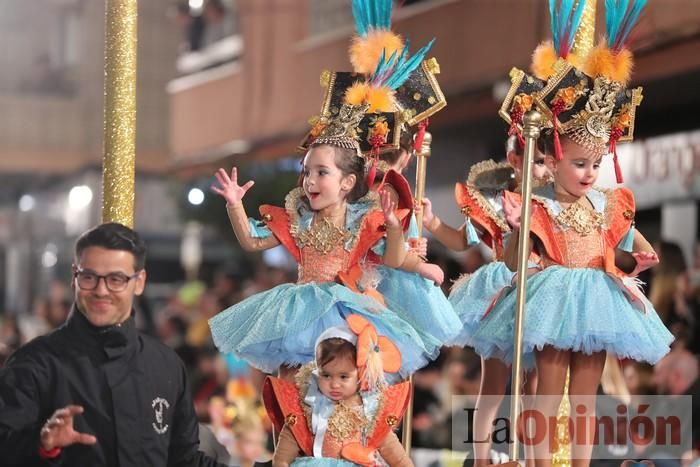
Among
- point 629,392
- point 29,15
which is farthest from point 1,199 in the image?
point 629,392

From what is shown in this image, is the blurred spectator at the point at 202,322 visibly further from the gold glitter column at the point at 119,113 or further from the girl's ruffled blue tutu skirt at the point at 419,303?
the gold glitter column at the point at 119,113

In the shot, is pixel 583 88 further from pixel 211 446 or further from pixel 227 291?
pixel 227 291

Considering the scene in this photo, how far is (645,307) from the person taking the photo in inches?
212

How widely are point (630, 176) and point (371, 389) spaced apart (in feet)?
23.1

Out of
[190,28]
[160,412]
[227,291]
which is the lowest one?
[227,291]

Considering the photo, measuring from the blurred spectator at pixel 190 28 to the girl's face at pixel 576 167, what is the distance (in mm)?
11825

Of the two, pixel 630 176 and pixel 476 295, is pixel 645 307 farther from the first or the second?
pixel 630 176

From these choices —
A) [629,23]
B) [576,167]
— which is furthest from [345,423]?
[629,23]

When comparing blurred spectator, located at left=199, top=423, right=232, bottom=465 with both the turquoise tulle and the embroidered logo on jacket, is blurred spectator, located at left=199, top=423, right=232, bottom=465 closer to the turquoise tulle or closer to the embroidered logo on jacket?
the turquoise tulle

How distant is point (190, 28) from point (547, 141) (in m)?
13.8

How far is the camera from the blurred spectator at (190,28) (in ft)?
56.6

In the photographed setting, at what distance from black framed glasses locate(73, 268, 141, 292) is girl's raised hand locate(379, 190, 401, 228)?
1059mm

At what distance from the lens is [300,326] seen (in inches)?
200

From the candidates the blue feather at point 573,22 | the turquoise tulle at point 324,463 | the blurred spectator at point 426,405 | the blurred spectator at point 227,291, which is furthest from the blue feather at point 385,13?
the blurred spectator at point 227,291
